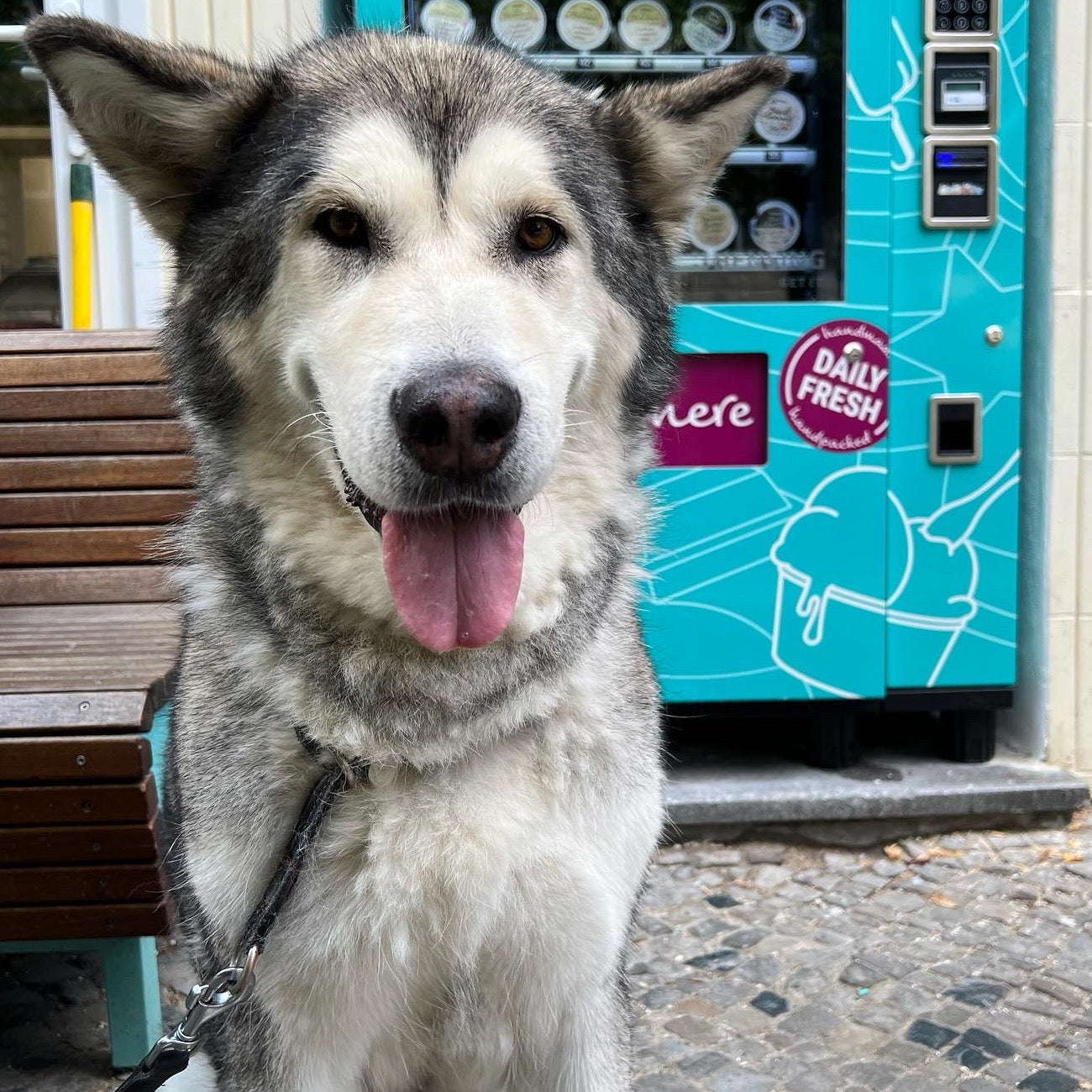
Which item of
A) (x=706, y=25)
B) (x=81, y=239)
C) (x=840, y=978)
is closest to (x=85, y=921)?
Result: (x=840, y=978)

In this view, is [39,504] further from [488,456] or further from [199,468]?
[488,456]

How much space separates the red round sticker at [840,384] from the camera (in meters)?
3.81

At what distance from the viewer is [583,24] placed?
3.92 m

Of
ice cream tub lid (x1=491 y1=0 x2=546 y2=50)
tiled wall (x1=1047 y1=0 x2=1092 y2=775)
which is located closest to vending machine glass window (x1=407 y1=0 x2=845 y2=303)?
ice cream tub lid (x1=491 y1=0 x2=546 y2=50)

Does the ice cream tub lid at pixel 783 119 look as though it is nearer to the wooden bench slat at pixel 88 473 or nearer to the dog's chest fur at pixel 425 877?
the wooden bench slat at pixel 88 473

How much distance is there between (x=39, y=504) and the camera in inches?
124

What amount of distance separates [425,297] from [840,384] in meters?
2.58

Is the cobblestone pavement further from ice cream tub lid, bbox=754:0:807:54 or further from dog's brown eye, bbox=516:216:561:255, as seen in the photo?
ice cream tub lid, bbox=754:0:807:54

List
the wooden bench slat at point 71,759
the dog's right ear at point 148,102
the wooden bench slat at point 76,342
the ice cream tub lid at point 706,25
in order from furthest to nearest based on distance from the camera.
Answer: the ice cream tub lid at point 706,25 < the wooden bench slat at point 76,342 < the wooden bench slat at point 71,759 < the dog's right ear at point 148,102

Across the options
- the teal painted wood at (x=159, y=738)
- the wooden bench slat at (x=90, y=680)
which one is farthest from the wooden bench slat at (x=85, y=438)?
the wooden bench slat at (x=90, y=680)

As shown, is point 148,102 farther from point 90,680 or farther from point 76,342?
point 76,342

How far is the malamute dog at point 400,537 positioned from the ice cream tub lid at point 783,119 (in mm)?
2215

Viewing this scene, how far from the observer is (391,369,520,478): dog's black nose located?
141 cm

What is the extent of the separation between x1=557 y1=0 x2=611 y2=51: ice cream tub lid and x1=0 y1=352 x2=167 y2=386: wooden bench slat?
183 centimetres
